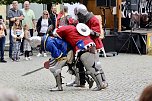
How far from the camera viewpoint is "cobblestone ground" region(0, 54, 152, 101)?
8.18 meters

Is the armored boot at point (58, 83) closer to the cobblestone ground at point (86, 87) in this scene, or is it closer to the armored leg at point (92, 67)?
the cobblestone ground at point (86, 87)

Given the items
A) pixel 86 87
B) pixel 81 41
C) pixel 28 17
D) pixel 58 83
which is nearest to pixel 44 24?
pixel 28 17

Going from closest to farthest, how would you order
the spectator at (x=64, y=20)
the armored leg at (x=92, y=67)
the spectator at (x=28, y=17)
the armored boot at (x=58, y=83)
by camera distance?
the armored leg at (x=92, y=67) < the armored boot at (x=58, y=83) < the spectator at (x=64, y=20) < the spectator at (x=28, y=17)

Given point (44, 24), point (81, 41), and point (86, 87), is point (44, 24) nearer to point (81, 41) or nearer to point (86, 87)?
point (86, 87)

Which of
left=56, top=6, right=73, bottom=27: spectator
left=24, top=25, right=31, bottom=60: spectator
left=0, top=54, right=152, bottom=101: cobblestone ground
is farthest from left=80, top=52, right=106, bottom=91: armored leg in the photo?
left=24, top=25, right=31, bottom=60: spectator

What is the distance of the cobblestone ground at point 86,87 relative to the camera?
8.18 m

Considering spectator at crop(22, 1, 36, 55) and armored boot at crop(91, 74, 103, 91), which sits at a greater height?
spectator at crop(22, 1, 36, 55)

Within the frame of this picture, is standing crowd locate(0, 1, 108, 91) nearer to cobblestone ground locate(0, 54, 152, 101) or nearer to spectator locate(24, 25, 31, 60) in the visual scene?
cobblestone ground locate(0, 54, 152, 101)

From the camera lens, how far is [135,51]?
16812 millimetres

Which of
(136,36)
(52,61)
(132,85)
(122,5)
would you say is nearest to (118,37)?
(136,36)

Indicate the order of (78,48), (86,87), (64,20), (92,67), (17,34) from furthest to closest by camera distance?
(17,34), (64,20), (86,87), (92,67), (78,48)

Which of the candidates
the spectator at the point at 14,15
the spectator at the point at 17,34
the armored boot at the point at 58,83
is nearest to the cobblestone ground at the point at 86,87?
the armored boot at the point at 58,83

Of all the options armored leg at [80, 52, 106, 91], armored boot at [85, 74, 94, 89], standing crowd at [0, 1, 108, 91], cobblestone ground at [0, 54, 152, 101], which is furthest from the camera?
armored boot at [85, 74, 94, 89]

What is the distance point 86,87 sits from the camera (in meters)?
9.27
